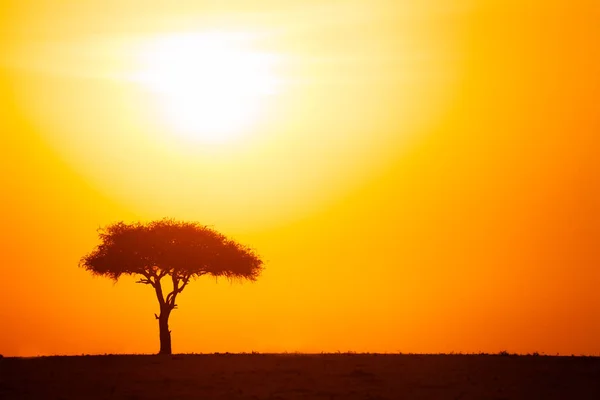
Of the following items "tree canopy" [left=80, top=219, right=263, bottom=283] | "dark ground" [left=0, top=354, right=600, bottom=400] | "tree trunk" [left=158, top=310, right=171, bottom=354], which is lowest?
"dark ground" [left=0, top=354, right=600, bottom=400]

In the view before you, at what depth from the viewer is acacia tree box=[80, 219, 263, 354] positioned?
74.2 m

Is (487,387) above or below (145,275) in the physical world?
below

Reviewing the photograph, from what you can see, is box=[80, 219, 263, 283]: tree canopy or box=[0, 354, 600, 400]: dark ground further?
box=[80, 219, 263, 283]: tree canopy

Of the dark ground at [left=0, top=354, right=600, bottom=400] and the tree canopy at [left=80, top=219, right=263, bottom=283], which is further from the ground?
the tree canopy at [left=80, top=219, right=263, bottom=283]

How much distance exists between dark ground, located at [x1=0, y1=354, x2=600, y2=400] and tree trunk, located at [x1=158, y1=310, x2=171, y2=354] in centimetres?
1011

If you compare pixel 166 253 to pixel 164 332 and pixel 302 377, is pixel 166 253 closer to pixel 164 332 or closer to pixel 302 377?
pixel 164 332

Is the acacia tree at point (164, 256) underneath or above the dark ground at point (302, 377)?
above

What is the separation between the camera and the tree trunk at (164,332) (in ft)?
237

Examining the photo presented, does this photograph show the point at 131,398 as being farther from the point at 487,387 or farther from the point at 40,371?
the point at 487,387

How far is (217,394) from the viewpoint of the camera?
46750 millimetres

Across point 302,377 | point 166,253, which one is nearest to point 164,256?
point 166,253

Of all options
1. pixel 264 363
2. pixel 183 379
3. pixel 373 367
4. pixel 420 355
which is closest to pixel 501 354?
pixel 420 355

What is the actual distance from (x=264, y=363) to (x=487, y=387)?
48.9ft

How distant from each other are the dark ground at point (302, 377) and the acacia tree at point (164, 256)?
12.8m
